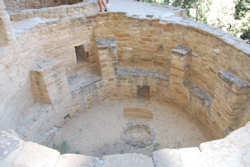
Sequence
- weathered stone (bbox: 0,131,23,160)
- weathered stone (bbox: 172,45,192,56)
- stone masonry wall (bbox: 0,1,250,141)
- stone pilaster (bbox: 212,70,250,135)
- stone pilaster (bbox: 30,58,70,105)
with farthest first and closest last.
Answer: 1. weathered stone (bbox: 172,45,192,56)
2. stone pilaster (bbox: 30,58,70,105)
3. stone masonry wall (bbox: 0,1,250,141)
4. stone pilaster (bbox: 212,70,250,135)
5. weathered stone (bbox: 0,131,23,160)

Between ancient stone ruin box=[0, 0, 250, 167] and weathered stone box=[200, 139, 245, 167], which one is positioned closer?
weathered stone box=[200, 139, 245, 167]

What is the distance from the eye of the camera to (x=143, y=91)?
8805 millimetres

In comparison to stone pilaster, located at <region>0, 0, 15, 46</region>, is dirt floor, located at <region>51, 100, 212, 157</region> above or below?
below

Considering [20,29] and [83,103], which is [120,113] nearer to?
[83,103]

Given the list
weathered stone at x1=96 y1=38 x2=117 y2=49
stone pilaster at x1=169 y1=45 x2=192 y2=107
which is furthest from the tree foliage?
weathered stone at x1=96 y1=38 x2=117 y2=49

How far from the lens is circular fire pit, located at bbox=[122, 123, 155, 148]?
696cm

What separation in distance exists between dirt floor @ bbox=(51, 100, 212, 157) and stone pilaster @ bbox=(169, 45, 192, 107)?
459mm

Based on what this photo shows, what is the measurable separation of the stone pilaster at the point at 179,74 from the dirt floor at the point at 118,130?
0.46 meters

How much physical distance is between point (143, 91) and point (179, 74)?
180cm

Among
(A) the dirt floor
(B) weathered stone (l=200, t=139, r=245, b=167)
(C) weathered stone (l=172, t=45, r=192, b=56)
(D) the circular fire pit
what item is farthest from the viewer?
(C) weathered stone (l=172, t=45, r=192, b=56)

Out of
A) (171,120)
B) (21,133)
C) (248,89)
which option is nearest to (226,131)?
(248,89)

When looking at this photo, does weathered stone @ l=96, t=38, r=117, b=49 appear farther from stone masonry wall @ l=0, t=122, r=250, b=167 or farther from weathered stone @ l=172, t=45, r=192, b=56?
stone masonry wall @ l=0, t=122, r=250, b=167

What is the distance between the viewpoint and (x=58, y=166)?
256 cm

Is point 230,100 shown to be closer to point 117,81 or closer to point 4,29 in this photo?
point 117,81
